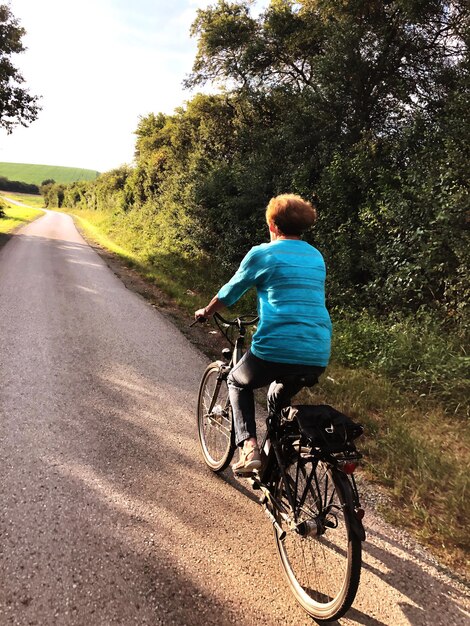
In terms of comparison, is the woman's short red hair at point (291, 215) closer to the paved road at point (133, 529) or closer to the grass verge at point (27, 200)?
the paved road at point (133, 529)

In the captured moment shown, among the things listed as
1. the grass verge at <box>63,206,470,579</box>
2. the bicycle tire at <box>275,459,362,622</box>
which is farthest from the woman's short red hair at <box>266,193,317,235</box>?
the grass verge at <box>63,206,470,579</box>

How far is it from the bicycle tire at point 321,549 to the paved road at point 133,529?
109mm

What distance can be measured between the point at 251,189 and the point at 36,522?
9.99m

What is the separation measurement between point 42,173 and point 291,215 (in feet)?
510

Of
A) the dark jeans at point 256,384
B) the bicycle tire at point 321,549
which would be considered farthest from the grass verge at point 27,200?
the bicycle tire at point 321,549

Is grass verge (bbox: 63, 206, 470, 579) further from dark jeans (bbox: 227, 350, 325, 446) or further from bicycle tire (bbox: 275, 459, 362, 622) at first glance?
dark jeans (bbox: 227, 350, 325, 446)

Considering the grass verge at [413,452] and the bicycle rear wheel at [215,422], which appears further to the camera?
the bicycle rear wheel at [215,422]

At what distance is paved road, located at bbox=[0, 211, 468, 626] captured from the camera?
204 centimetres

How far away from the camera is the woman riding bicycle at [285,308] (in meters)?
2.30

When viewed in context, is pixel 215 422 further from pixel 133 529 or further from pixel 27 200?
pixel 27 200

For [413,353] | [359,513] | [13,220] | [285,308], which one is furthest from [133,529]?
[13,220]

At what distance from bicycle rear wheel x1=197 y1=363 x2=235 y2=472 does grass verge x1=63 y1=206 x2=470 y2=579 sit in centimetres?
129

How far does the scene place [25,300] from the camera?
803 centimetres

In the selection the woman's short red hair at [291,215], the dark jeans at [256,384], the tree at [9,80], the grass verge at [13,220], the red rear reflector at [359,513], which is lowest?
the grass verge at [13,220]
